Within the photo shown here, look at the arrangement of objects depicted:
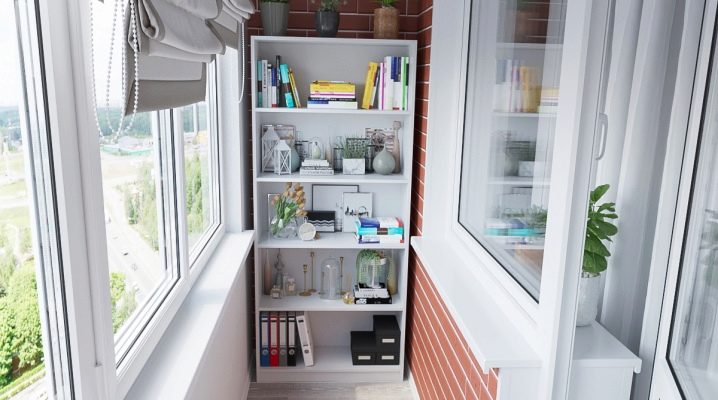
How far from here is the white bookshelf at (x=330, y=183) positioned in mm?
2990

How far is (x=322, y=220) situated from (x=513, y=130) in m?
1.52

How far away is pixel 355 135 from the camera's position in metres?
3.22

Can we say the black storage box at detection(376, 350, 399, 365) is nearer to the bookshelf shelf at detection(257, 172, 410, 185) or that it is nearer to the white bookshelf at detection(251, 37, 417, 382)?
the white bookshelf at detection(251, 37, 417, 382)

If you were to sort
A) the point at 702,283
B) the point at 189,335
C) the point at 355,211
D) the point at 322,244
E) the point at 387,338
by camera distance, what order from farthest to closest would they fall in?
1. the point at 355,211
2. the point at 387,338
3. the point at 322,244
4. the point at 189,335
5. the point at 702,283

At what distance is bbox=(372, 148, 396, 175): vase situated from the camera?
A: 308 centimetres

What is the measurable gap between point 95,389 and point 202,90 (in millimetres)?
871

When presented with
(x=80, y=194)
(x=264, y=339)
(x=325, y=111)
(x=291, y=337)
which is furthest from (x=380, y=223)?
(x=80, y=194)

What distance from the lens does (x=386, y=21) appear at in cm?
290

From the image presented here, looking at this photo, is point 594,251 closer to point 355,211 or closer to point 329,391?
point 355,211

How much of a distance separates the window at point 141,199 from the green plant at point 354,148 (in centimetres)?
93

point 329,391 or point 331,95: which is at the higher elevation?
point 331,95

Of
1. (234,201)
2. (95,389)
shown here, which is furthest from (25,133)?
(234,201)

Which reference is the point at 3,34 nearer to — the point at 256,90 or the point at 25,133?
the point at 25,133

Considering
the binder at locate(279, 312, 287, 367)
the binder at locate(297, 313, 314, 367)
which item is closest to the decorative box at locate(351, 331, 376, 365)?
the binder at locate(297, 313, 314, 367)
